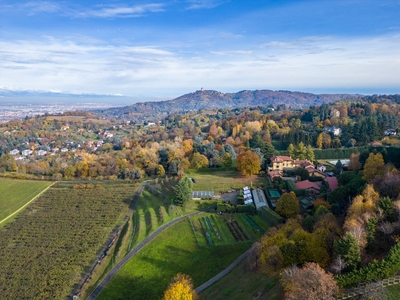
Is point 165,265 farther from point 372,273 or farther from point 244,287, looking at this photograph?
point 372,273

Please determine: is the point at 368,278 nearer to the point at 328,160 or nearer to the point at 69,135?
the point at 328,160

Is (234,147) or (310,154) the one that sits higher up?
(310,154)

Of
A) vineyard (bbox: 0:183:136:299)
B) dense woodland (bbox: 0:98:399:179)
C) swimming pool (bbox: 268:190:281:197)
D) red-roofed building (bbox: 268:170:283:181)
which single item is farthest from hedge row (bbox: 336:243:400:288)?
dense woodland (bbox: 0:98:399:179)

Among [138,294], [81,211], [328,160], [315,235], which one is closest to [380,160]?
[328,160]

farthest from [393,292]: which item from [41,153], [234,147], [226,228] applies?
[41,153]

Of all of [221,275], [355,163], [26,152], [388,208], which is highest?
[388,208]
